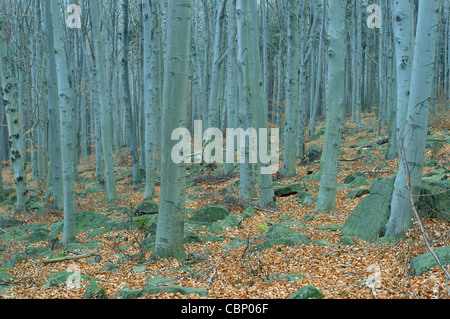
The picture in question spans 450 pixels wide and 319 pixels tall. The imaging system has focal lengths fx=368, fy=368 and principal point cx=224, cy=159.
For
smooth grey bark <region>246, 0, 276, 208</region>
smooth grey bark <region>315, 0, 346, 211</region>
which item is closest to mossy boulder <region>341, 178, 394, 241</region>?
smooth grey bark <region>315, 0, 346, 211</region>

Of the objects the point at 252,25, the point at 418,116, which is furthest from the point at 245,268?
the point at 252,25

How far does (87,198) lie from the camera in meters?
11.9

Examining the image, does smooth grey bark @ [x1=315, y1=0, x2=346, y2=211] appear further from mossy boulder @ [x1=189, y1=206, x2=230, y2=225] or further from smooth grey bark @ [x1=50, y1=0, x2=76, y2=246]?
smooth grey bark @ [x1=50, y1=0, x2=76, y2=246]

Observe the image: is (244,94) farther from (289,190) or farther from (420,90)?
(420,90)

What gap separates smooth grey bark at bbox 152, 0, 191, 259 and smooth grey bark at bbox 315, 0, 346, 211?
9.78ft

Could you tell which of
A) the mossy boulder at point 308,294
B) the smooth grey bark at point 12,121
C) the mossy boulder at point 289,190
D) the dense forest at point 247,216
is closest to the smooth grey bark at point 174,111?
the dense forest at point 247,216

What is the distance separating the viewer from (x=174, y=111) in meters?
4.41

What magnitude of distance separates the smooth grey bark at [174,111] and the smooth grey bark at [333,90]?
9.78 ft

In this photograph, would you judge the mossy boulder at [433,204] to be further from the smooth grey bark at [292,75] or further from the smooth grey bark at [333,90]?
the smooth grey bark at [292,75]

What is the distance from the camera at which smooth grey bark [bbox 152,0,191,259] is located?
172 inches

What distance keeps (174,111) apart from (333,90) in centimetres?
325
